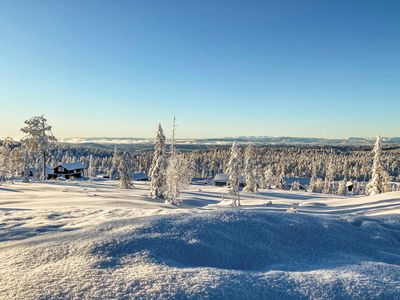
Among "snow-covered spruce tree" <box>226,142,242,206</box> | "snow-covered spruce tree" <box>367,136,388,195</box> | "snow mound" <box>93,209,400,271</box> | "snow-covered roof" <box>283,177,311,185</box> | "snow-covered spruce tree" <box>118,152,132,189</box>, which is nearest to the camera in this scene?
"snow mound" <box>93,209,400,271</box>

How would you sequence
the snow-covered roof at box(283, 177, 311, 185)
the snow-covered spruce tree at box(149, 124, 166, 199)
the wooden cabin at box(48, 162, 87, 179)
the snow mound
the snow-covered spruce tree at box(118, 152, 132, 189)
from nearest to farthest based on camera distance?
1. the snow mound
2. the snow-covered spruce tree at box(149, 124, 166, 199)
3. the snow-covered spruce tree at box(118, 152, 132, 189)
4. the wooden cabin at box(48, 162, 87, 179)
5. the snow-covered roof at box(283, 177, 311, 185)

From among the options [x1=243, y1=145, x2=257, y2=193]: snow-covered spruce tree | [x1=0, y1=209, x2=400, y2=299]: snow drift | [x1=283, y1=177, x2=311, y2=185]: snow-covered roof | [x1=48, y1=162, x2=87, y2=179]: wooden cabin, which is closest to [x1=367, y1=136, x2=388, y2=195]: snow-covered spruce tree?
[x1=243, y1=145, x2=257, y2=193]: snow-covered spruce tree

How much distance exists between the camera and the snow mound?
36.0 feet

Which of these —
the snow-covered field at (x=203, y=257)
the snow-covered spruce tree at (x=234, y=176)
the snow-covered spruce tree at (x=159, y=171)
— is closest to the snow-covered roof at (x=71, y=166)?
the snow-covered spruce tree at (x=159, y=171)

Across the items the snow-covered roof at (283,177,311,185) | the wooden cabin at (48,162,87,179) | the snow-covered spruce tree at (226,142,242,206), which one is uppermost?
the snow-covered spruce tree at (226,142,242,206)

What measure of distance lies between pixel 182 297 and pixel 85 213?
1236 centimetres

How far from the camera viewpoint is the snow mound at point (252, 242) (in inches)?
432

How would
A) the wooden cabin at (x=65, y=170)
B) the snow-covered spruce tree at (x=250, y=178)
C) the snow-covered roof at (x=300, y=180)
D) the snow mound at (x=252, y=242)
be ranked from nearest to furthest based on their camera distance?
the snow mound at (x=252, y=242), the snow-covered spruce tree at (x=250, y=178), the wooden cabin at (x=65, y=170), the snow-covered roof at (x=300, y=180)

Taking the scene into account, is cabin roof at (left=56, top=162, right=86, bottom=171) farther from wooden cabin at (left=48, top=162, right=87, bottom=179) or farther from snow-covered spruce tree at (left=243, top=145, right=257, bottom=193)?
snow-covered spruce tree at (left=243, top=145, right=257, bottom=193)

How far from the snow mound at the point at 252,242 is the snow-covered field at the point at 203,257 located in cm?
4

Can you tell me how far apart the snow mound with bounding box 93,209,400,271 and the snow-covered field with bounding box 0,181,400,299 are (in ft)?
0.12

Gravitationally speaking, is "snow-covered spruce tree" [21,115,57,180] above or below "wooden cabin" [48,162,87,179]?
above

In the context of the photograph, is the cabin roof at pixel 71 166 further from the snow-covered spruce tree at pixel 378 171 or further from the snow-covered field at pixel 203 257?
the snow-covered field at pixel 203 257

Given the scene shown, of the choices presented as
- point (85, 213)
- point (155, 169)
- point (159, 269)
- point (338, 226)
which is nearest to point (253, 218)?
point (338, 226)
